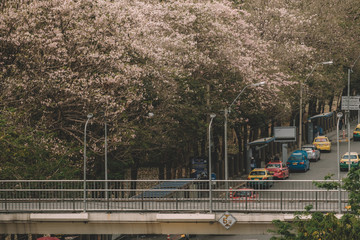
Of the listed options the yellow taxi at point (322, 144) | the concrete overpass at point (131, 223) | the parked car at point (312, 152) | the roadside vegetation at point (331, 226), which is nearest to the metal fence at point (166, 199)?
the concrete overpass at point (131, 223)

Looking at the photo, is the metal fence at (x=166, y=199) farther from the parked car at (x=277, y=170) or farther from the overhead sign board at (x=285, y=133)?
the overhead sign board at (x=285, y=133)

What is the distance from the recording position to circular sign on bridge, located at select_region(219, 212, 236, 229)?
1160 inches

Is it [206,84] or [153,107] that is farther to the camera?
[206,84]

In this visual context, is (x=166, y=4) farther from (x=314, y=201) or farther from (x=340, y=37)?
(x=340, y=37)

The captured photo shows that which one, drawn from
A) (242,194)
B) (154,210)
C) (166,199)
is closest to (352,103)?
(242,194)

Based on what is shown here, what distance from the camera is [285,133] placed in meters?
55.6

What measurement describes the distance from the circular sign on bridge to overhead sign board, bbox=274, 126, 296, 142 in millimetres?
26572

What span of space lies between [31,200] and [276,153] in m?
41.4

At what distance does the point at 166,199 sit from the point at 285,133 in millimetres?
26995

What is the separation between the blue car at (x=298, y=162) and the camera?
183 feet

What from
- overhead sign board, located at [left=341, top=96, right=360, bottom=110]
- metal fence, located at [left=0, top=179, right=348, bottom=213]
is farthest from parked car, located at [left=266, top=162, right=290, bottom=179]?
overhead sign board, located at [left=341, top=96, right=360, bottom=110]

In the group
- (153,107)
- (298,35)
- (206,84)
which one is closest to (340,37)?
(298,35)

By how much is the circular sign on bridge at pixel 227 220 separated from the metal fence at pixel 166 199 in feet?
1.54

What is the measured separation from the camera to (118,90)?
3691cm
